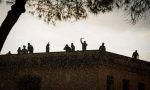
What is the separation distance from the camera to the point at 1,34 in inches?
414

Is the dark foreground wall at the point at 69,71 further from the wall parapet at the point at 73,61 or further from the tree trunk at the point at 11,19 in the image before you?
the tree trunk at the point at 11,19

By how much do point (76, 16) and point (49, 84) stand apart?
18.0m

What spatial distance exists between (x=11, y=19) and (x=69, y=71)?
1955 centimetres

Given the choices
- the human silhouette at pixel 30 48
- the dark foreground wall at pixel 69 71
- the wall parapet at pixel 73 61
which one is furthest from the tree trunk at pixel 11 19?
the human silhouette at pixel 30 48

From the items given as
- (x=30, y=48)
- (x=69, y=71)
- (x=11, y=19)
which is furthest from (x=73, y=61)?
(x=11, y=19)

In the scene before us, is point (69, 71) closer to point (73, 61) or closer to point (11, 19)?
point (73, 61)

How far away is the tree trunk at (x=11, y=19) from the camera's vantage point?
1052 centimetres

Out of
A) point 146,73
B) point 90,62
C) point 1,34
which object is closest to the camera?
point 1,34

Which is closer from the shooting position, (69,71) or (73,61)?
(69,71)

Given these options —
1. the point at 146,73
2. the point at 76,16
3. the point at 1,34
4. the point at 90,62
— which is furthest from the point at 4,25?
the point at 146,73

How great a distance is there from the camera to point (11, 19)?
10734mm

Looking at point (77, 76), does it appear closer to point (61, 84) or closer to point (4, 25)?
point (61, 84)

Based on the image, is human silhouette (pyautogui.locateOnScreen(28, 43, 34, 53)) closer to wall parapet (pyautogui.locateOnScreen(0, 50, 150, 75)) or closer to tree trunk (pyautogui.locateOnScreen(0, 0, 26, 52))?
wall parapet (pyautogui.locateOnScreen(0, 50, 150, 75))

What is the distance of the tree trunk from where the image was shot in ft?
34.5
